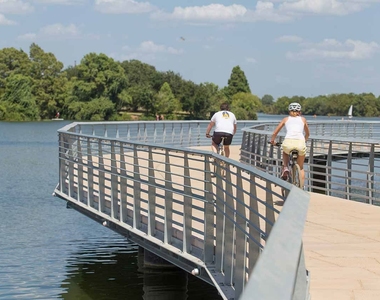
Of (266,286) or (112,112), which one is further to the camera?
(112,112)

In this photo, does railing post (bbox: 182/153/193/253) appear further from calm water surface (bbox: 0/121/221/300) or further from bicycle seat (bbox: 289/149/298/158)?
bicycle seat (bbox: 289/149/298/158)

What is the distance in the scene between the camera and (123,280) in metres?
15.6

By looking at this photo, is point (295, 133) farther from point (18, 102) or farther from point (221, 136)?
point (18, 102)

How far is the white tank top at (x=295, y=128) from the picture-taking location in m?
13.6

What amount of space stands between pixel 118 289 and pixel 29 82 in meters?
144

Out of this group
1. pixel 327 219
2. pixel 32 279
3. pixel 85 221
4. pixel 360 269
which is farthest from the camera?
pixel 85 221

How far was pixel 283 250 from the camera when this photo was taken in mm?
2906

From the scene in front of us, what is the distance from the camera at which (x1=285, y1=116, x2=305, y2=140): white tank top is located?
13.6 metres

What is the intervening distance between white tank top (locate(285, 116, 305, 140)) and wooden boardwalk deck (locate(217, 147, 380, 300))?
44.8 inches

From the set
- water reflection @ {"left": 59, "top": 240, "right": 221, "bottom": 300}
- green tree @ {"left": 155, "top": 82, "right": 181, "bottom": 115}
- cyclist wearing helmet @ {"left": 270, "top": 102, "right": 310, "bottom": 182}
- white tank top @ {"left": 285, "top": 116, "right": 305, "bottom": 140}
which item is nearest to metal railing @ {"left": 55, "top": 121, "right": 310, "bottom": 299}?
water reflection @ {"left": 59, "top": 240, "right": 221, "bottom": 300}

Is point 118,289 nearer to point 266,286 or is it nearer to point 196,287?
point 196,287

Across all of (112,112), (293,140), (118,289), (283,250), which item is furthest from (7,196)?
(112,112)

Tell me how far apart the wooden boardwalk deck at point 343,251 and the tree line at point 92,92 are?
135470 mm

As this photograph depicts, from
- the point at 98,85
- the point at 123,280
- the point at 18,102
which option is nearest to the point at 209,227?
the point at 123,280
